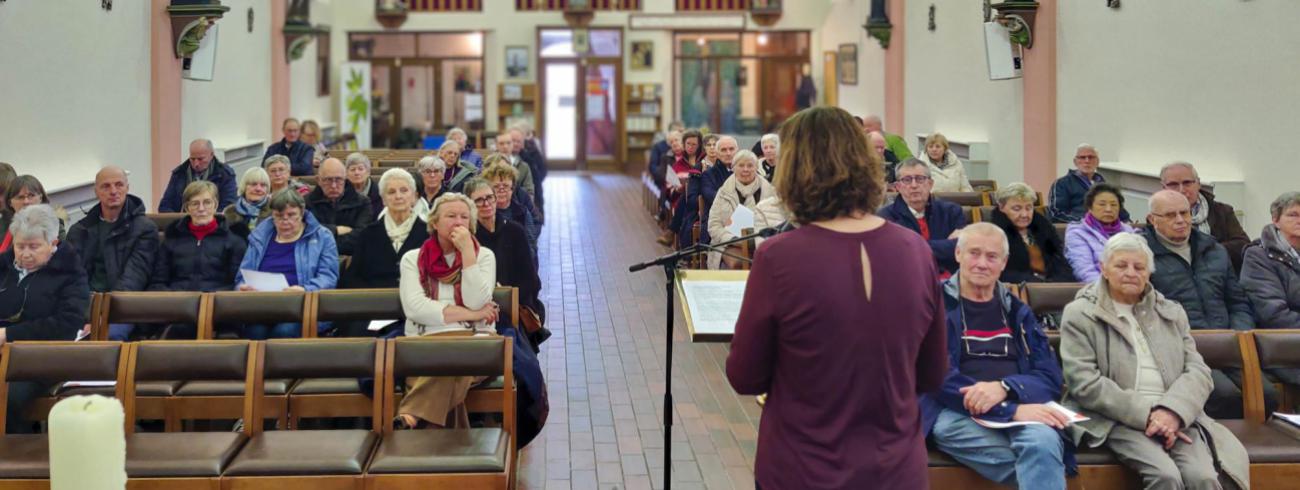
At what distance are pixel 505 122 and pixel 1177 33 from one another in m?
14.8

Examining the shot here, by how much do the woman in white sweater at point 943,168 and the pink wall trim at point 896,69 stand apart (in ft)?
18.3

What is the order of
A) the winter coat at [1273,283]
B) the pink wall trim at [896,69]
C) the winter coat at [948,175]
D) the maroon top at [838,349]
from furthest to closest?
the pink wall trim at [896,69] < the winter coat at [948,175] < the winter coat at [1273,283] < the maroon top at [838,349]

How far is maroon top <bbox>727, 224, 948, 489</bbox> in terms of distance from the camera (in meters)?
2.57

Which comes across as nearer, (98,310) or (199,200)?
(98,310)

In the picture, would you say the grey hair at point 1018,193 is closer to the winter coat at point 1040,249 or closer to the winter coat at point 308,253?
the winter coat at point 1040,249

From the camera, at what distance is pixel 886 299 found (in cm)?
259

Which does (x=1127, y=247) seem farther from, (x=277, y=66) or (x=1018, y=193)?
(x=277, y=66)

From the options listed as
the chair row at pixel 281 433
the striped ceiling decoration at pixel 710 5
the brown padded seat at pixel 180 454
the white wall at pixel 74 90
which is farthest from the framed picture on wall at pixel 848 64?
the brown padded seat at pixel 180 454

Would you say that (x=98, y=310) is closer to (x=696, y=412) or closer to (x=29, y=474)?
(x=29, y=474)

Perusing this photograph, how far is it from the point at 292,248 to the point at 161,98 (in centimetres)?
507

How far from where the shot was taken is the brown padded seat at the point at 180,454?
156 inches

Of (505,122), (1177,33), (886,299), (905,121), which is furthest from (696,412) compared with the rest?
(505,122)

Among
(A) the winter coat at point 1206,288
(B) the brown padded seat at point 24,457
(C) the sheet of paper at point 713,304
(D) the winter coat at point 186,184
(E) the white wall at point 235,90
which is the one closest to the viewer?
(C) the sheet of paper at point 713,304

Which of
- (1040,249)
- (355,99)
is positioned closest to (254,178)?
(1040,249)
